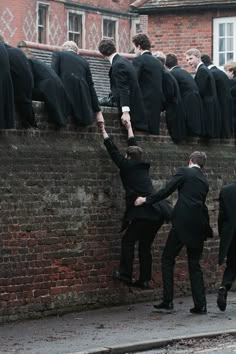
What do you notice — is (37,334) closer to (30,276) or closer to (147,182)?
(30,276)

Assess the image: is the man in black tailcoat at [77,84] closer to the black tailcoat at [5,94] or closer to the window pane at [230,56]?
the black tailcoat at [5,94]

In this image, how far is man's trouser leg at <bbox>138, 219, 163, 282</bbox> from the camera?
57.0 ft

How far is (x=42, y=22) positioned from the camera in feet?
206

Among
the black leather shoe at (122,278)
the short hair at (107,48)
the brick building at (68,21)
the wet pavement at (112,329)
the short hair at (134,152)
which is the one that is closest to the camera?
the wet pavement at (112,329)

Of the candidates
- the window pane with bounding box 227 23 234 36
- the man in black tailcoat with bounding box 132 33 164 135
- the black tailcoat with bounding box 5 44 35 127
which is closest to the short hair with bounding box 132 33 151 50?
the man in black tailcoat with bounding box 132 33 164 135

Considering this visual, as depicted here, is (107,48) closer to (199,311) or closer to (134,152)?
(134,152)

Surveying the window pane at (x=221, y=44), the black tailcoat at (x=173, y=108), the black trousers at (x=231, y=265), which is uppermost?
the window pane at (x=221, y=44)

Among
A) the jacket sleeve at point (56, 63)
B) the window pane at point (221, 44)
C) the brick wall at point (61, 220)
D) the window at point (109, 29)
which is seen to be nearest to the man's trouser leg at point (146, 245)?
the brick wall at point (61, 220)

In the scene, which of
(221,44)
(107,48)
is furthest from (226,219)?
(221,44)

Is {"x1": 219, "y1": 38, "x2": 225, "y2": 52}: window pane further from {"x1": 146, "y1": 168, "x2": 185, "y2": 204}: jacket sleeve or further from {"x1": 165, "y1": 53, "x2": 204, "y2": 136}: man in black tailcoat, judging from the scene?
{"x1": 146, "y1": 168, "x2": 185, "y2": 204}: jacket sleeve

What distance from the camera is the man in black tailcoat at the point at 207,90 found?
19594 millimetres

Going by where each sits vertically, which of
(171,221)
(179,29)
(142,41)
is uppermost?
(179,29)

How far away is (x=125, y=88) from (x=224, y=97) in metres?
2.62

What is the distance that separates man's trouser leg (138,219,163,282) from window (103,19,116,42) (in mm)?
50456
